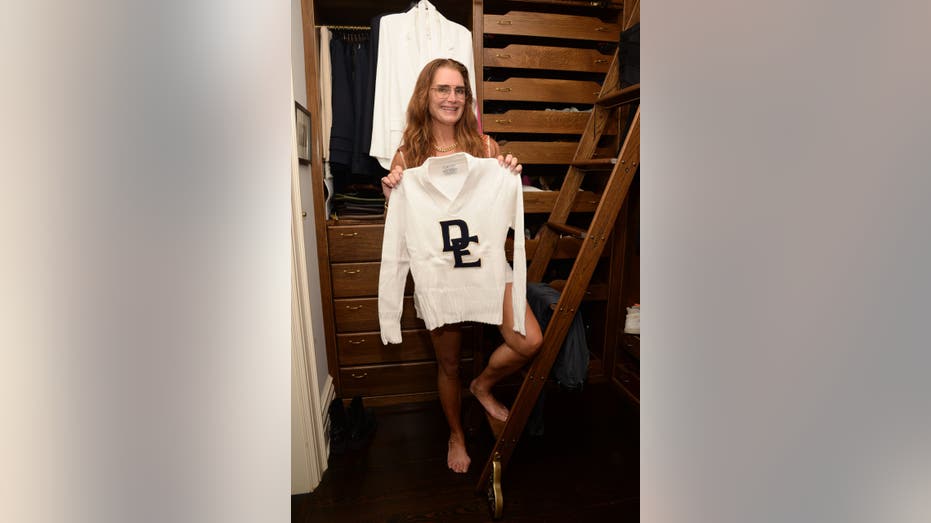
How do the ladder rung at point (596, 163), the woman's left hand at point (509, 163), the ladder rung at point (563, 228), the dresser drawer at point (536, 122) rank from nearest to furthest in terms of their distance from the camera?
the woman's left hand at point (509, 163), the ladder rung at point (596, 163), the ladder rung at point (563, 228), the dresser drawer at point (536, 122)

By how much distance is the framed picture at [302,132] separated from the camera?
5.47ft

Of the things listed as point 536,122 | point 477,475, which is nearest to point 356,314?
point 477,475

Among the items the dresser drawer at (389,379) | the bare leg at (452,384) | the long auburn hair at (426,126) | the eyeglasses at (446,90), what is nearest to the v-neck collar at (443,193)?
the long auburn hair at (426,126)

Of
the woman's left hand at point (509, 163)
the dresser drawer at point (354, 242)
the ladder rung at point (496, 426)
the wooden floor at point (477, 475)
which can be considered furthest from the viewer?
the dresser drawer at point (354, 242)

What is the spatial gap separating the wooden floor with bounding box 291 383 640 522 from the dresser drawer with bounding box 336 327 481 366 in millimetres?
278

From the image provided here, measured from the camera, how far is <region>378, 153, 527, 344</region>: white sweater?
1462 mm

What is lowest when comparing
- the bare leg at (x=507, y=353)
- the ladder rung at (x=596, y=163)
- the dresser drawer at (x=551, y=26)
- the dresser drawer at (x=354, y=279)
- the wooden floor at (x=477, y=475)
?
the wooden floor at (x=477, y=475)

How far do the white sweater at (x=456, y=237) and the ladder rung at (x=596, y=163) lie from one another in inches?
17.0

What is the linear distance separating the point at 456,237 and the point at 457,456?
0.75 m

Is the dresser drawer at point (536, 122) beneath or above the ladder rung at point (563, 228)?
above

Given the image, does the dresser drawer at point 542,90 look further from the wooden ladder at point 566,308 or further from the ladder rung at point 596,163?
the wooden ladder at point 566,308

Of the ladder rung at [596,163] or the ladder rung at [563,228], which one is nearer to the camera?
the ladder rung at [596,163]

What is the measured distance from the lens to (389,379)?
2275 millimetres
